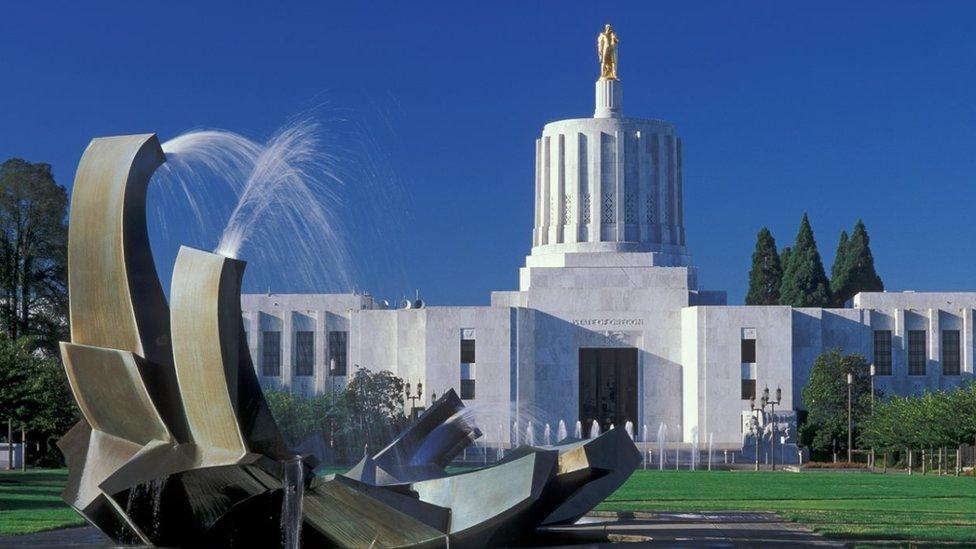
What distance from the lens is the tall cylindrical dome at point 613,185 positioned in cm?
7350

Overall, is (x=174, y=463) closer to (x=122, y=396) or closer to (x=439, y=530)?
(x=122, y=396)

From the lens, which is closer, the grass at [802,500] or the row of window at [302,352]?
the grass at [802,500]

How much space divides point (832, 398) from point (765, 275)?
2594 cm

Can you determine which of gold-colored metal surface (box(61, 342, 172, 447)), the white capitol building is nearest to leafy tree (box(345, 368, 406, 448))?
the white capitol building

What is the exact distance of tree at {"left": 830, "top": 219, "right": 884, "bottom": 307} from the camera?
91.0 m

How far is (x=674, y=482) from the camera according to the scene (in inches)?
1539

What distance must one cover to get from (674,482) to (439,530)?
23.4 meters

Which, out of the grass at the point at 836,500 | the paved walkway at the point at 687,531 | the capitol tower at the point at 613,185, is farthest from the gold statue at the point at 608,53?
the paved walkway at the point at 687,531

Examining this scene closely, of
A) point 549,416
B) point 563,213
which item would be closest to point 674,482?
point 549,416

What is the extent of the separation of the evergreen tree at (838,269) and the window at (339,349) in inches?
1154

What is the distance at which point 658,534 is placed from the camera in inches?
789

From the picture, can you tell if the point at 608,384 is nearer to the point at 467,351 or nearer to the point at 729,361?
the point at 729,361

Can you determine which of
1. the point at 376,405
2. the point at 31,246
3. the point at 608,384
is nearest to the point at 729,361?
the point at 608,384

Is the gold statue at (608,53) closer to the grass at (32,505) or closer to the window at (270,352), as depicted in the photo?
the window at (270,352)
